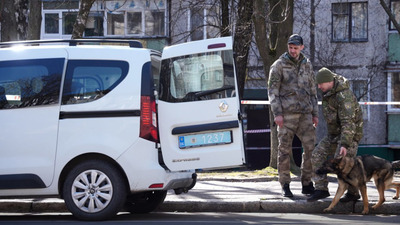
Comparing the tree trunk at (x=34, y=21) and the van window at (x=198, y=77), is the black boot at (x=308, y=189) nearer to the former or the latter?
the van window at (x=198, y=77)

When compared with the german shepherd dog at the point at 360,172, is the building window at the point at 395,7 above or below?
above

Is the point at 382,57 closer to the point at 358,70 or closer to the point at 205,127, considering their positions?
the point at 358,70

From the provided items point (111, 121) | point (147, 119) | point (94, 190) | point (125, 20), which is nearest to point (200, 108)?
point (147, 119)

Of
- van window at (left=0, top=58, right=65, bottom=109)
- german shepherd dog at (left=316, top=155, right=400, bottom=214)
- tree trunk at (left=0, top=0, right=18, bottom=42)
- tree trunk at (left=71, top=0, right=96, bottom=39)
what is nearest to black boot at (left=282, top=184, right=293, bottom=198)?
german shepherd dog at (left=316, top=155, right=400, bottom=214)

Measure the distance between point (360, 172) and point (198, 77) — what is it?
240 centimetres

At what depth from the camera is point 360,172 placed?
30.2ft

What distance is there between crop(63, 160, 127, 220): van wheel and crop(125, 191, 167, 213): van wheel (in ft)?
3.50

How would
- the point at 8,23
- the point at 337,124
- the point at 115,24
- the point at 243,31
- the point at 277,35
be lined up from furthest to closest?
the point at 115,24
the point at 243,31
the point at 277,35
the point at 8,23
the point at 337,124

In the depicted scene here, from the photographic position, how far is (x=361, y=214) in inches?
369

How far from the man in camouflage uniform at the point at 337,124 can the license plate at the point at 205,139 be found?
5.00ft

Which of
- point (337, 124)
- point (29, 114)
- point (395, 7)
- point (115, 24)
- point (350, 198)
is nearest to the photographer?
point (29, 114)

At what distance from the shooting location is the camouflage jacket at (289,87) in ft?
32.0

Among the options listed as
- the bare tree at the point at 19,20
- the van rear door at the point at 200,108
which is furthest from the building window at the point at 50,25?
the van rear door at the point at 200,108

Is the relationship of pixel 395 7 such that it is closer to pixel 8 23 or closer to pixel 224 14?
pixel 224 14
